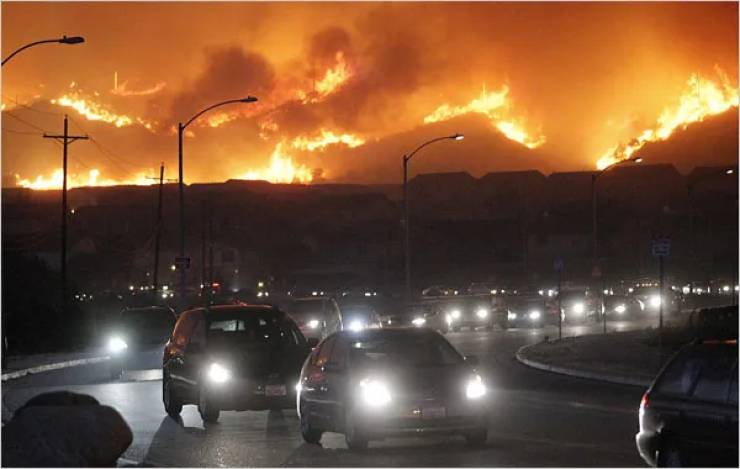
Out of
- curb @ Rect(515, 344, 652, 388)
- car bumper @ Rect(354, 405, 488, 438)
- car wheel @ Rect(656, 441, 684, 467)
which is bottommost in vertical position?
curb @ Rect(515, 344, 652, 388)

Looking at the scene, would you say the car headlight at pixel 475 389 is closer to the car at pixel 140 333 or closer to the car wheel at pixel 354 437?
the car wheel at pixel 354 437

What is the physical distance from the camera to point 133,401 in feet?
85.5

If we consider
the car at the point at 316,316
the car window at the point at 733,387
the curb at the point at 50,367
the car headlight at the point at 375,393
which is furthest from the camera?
the car at the point at 316,316

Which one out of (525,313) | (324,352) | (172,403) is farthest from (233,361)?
(525,313)

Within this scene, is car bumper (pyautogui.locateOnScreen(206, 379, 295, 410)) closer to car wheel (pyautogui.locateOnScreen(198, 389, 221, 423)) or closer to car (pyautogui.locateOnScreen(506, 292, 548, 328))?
car wheel (pyautogui.locateOnScreen(198, 389, 221, 423))

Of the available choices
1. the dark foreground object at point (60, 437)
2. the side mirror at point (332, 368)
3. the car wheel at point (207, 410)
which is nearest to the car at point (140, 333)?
the car wheel at point (207, 410)

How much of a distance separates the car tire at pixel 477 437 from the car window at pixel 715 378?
534 centimetres

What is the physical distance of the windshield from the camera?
17938 mm

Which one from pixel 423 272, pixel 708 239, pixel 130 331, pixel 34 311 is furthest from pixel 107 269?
pixel 130 331

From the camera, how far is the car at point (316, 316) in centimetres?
3872

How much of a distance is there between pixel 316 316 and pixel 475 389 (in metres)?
22.3

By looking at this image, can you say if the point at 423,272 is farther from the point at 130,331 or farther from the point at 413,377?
the point at 413,377

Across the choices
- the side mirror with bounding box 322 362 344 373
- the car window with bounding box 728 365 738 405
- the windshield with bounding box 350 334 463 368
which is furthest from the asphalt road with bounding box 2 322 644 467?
the car window with bounding box 728 365 738 405

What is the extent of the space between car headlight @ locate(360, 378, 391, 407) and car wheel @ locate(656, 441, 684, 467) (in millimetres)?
5055
